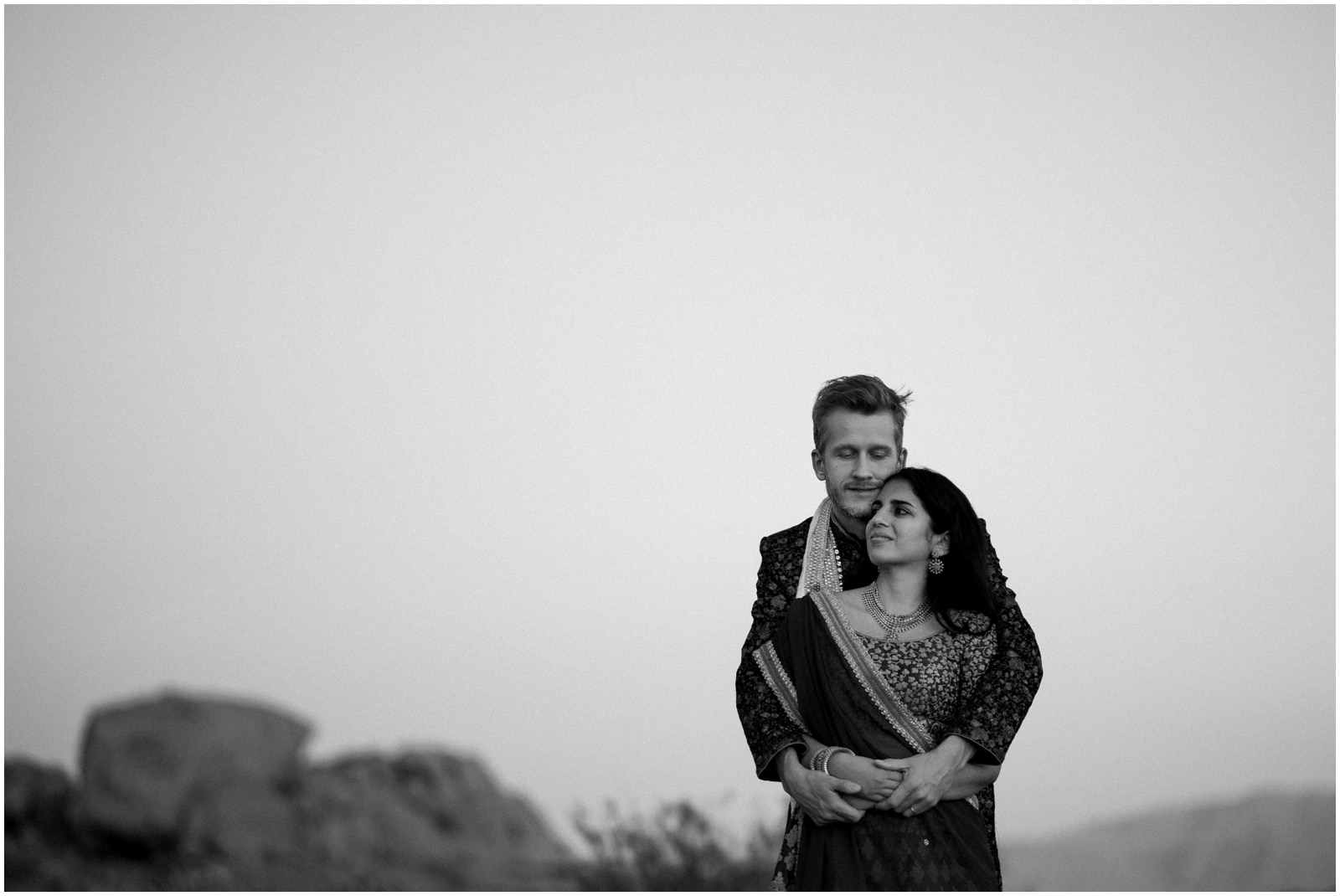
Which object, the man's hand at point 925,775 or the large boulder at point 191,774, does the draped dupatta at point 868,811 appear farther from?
the large boulder at point 191,774

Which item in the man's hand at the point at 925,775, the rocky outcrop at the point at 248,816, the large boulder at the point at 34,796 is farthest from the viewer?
the large boulder at the point at 34,796

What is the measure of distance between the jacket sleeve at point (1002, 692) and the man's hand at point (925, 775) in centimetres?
4

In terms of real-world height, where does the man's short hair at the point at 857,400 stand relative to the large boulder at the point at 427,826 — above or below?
above

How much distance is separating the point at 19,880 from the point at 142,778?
70 centimetres

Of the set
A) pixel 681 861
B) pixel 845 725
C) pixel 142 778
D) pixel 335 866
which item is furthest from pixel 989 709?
pixel 142 778

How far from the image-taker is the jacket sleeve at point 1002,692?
106 inches

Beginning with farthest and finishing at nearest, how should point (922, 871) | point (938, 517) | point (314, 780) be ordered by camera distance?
point (314, 780) < point (938, 517) < point (922, 871)

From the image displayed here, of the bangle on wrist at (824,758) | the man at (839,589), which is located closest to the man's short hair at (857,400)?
the man at (839,589)

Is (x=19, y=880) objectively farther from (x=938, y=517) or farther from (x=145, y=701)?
(x=938, y=517)

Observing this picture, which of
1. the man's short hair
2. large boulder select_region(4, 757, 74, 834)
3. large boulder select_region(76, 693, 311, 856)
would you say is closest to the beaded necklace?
the man's short hair

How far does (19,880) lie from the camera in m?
6.63

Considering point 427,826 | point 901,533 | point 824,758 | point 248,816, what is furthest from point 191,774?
point 901,533

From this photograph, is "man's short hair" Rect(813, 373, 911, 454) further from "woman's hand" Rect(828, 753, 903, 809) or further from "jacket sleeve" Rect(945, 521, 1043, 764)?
"woman's hand" Rect(828, 753, 903, 809)

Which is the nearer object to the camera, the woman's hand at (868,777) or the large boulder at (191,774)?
the woman's hand at (868,777)
